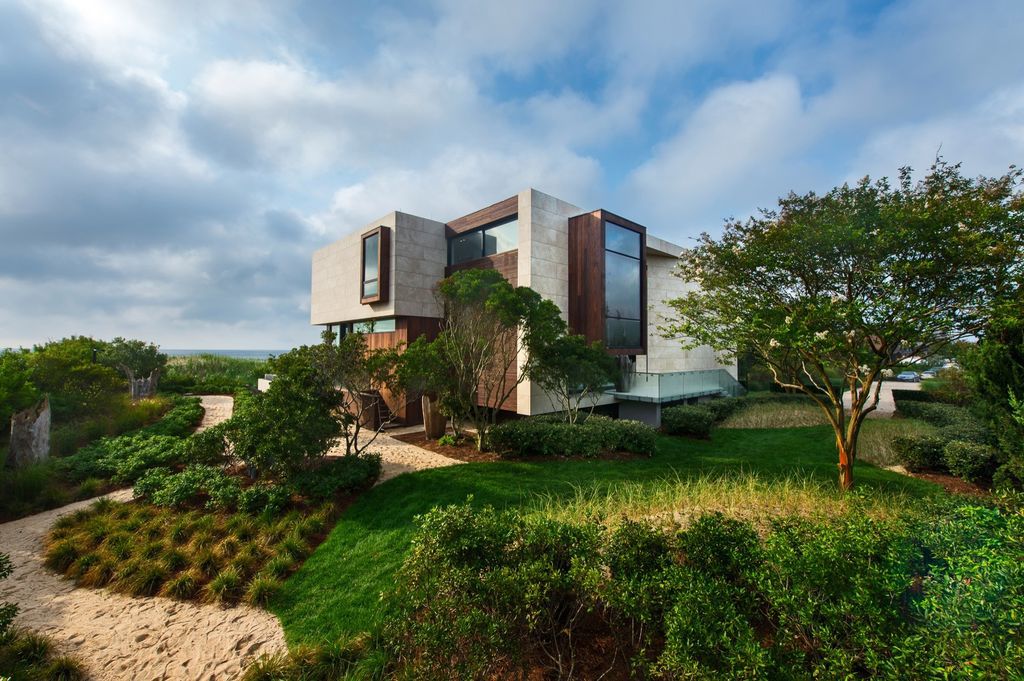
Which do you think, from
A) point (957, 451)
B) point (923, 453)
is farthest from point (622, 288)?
point (957, 451)

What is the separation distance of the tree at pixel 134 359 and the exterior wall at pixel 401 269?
9455 mm

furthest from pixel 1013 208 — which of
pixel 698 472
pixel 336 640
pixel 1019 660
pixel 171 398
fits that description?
pixel 171 398

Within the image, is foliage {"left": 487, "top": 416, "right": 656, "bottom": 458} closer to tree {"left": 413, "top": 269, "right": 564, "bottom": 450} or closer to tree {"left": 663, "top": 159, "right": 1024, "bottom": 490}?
tree {"left": 413, "top": 269, "right": 564, "bottom": 450}

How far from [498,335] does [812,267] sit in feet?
22.0

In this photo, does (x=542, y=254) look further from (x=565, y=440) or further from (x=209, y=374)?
(x=209, y=374)

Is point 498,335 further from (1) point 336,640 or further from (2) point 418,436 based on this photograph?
(1) point 336,640

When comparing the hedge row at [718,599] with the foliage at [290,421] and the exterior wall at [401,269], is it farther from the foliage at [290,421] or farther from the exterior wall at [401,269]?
the exterior wall at [401,269]

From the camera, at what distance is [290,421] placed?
710 centimetres

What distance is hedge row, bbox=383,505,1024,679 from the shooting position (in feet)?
7.23

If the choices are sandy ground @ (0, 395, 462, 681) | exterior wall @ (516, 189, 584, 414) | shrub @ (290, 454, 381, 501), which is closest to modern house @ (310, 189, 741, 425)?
exterior wall @ (516, 189, 584, 414)

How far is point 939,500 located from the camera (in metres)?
4.00

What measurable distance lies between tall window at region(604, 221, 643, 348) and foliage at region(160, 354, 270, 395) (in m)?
14.3

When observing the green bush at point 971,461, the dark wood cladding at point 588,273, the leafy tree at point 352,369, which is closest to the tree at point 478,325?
the leafy tree at point 352,369

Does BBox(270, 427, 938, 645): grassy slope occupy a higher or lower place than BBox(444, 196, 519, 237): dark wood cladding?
lower
